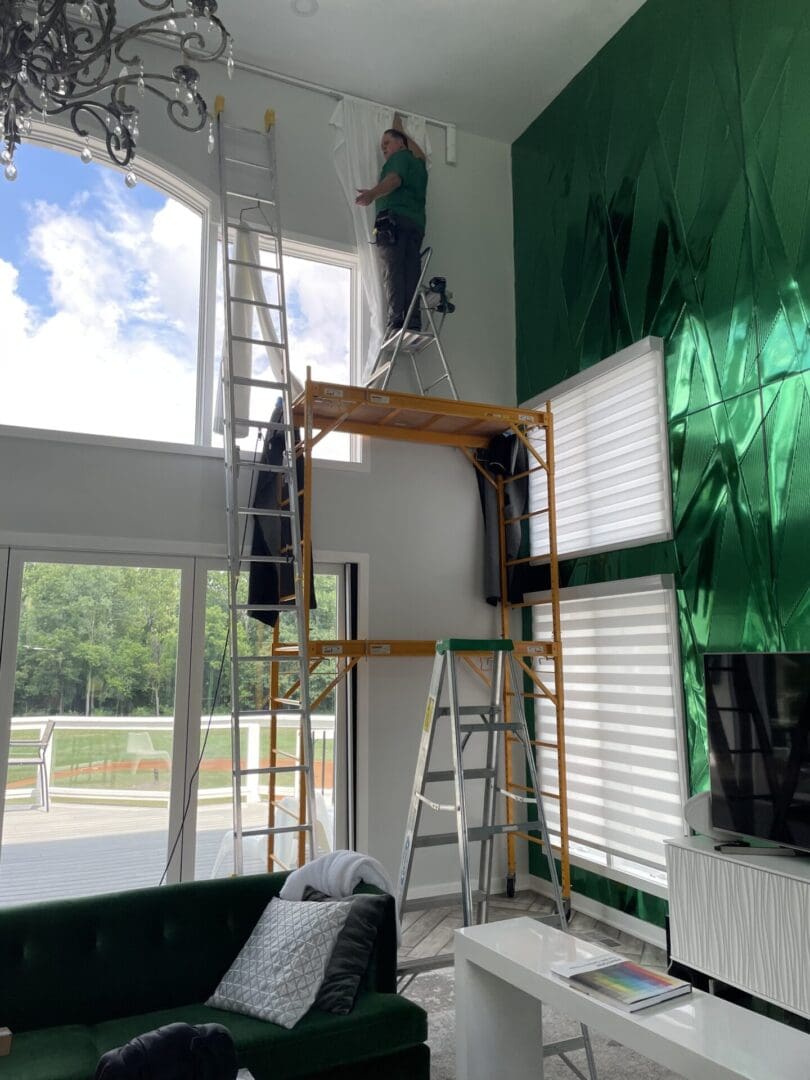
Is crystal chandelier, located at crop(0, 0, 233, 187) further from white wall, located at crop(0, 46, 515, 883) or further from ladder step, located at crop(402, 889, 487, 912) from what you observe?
ladder step, located at crop(402, 889, 487, 912)

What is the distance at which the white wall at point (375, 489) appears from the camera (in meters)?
4.22

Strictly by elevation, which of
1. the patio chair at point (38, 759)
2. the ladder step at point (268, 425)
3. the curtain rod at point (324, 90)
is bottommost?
the patio chair at point (38, 759)

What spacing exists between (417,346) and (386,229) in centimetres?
74

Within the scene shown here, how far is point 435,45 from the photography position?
496cm

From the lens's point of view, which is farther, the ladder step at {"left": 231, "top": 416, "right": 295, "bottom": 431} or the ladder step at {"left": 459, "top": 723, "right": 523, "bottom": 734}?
the ladder step at {"left": 231, "top": 416, "right": 295, "bottom": 431}

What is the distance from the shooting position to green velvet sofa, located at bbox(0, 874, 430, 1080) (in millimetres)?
2277

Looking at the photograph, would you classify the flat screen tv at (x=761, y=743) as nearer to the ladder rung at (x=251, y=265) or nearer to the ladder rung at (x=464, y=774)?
the ladder rung at (x=464, y=774)

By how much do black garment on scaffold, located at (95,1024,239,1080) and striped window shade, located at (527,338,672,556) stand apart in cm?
317

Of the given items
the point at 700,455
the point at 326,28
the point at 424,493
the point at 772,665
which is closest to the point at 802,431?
the point at 700,455

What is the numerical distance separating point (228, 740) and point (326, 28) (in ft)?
13.9

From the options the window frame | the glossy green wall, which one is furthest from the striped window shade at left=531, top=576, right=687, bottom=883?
the glossy green wall

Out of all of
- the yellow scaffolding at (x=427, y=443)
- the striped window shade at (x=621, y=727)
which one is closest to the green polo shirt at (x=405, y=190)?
the yellow scaffolding at (x=427, y=443)

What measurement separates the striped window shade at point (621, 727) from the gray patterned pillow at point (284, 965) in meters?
2.04

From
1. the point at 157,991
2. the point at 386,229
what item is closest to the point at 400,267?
the point at 386,229
